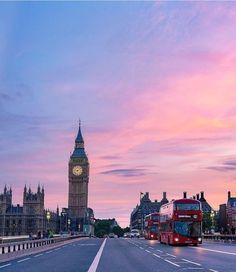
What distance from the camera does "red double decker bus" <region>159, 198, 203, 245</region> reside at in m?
46.3

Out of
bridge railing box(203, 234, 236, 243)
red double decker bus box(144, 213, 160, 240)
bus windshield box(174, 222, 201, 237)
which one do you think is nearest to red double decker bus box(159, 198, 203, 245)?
bus windshield box(174, 222, 201, 237)

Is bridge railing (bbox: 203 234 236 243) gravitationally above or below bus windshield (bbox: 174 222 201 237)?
below

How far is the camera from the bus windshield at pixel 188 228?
46719mm

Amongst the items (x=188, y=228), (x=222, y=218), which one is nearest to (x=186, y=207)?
(x=188, y=228)

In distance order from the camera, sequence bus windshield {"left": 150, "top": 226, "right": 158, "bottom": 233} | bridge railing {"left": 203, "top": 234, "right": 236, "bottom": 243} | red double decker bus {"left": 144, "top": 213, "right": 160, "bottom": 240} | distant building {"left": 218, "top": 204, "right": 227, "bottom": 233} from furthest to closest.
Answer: distant building {"left": 218, "top": 204, "right": 227, "bottom": 233} → bus windshield {"left": 150, "top": 226, "right": 158, "bottom": 233} → red double decker bus {"left": 144, "top": 213, "right": 160, "bottom": 240} → bridge railing {"left": 203, "top": 234, "right": 236, "bottom": 243}

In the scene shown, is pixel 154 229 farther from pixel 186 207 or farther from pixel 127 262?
pixel 127 262

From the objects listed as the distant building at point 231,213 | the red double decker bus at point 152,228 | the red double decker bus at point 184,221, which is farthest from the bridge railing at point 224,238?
the distant building at point 231,213

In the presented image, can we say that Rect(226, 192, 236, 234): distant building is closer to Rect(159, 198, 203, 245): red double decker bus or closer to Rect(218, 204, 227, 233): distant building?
Rect(218, 204, 227, 233): distant building

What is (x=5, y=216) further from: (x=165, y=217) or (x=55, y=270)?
(x=55, y=270)

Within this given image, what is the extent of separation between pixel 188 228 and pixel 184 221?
1102 mm

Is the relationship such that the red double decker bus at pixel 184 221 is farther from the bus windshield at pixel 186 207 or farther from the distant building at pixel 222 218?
the distant building at pixel 222 218

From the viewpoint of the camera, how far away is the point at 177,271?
20.7 m

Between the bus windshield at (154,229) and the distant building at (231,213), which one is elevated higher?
the distant building at (231,213)

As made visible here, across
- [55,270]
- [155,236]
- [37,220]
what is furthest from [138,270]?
[37,220]
